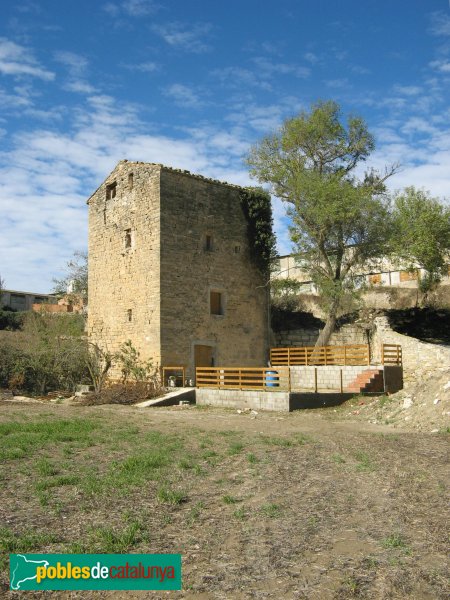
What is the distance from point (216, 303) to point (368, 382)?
7.85m

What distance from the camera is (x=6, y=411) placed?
15383mm

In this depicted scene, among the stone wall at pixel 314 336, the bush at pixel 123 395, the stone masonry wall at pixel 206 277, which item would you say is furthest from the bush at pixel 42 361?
the stone wall at pixel 314 336

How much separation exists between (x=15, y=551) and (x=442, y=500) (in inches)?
177

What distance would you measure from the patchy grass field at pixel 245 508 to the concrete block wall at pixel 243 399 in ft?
18.7

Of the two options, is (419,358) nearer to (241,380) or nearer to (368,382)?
(368,382)

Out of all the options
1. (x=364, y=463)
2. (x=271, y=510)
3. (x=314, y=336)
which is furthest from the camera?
(x=314, y=336)

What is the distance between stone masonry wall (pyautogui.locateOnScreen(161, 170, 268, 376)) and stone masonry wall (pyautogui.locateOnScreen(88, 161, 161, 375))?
0.45 m

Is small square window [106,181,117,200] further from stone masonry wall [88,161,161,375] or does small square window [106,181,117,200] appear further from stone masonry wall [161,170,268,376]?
stone masonry wall [161,170,268,376]

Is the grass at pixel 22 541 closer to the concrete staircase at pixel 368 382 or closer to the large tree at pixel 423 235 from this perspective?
the concrete staircase at pixel 368 382

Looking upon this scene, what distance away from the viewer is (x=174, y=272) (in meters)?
22.5

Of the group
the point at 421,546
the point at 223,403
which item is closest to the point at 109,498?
the point at 421,546

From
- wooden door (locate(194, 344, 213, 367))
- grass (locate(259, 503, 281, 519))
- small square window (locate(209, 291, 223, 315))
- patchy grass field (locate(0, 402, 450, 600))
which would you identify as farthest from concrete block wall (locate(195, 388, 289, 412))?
grass (locate(259, 503, 281, 519))

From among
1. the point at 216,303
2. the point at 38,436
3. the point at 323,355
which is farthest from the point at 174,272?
the point at 38,436

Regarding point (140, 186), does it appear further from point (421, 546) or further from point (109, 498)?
point (421, 546)
